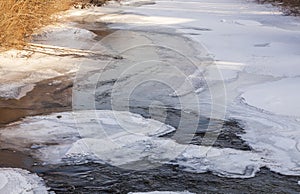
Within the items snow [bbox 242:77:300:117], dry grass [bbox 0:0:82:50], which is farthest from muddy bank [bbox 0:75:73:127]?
snow [bbox 242:77:300:117]

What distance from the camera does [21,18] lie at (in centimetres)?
1283

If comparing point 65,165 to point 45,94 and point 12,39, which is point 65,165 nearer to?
point 45,94

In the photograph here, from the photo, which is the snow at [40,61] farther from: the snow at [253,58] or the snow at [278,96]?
the snow at [278,96]

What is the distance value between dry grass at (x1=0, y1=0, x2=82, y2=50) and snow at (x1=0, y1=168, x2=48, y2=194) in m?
5.90

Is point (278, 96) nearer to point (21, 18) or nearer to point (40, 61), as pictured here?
point (40, 61)

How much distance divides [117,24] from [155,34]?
2.42 m

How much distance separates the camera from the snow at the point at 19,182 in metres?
5.61

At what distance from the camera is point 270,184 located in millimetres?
5945

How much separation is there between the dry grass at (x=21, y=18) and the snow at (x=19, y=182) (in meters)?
5.90

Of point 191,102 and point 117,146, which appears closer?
point 117,146

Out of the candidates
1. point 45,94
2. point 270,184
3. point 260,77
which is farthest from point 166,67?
point 270,184

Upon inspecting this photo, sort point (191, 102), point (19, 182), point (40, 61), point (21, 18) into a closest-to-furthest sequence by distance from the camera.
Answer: point (19, 182) → point (191, 102) → point (40, 61) → point (21, 18)

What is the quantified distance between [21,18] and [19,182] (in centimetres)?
771

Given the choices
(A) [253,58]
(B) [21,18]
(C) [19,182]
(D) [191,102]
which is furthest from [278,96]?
(B) [21,18]
